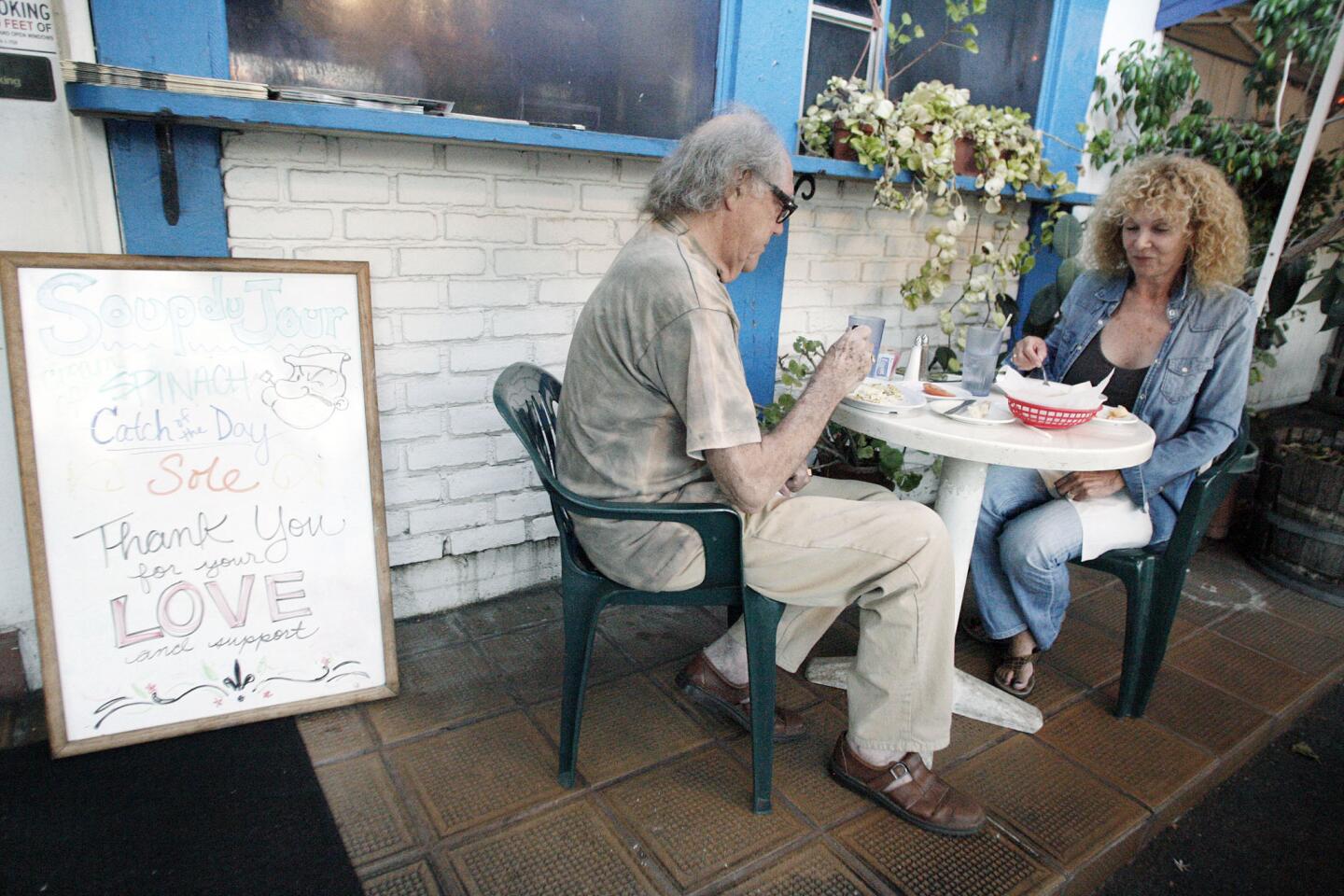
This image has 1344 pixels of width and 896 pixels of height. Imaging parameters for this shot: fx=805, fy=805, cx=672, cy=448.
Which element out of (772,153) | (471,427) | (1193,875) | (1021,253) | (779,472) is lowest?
(1193,875)

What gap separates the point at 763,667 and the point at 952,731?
77 centimetres

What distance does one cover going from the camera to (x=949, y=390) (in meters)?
2.23

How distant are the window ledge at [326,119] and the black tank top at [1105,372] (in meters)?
1.47

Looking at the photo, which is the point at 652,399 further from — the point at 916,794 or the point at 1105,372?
the point at 1105,372

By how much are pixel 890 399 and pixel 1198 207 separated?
1115 millimetres

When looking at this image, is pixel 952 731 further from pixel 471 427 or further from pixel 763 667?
pixel 471 427

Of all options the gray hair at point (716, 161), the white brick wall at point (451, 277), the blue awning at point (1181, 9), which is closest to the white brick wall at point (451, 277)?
the white brick wall at point (451, 277)

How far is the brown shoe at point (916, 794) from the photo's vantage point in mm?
1818

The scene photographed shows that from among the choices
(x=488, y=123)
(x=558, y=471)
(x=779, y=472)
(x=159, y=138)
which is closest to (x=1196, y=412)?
(x=779, y=472)

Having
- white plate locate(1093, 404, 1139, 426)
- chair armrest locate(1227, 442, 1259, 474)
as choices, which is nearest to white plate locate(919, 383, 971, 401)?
white plate locate(1093, 404, 1139, 426)

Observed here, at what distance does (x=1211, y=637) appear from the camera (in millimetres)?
2807

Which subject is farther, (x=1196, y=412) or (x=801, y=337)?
(x=801, y=337)

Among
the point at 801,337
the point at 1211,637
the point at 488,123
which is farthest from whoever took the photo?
the point at 801,337

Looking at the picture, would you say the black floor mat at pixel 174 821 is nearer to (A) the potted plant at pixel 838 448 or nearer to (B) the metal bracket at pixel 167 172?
(B) the metal bracket at pixel 167 172
